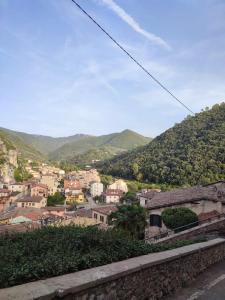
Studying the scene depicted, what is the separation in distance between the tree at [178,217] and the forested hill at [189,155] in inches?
2604

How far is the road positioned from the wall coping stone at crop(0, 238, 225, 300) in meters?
1.22

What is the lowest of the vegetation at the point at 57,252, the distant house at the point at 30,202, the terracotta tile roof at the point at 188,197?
the distant house at the point at 30,202

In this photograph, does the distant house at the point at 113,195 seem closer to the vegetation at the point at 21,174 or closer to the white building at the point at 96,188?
the white building at the point at 96,188

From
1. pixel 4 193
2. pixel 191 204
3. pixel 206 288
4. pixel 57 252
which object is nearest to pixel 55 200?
pixel 4 193

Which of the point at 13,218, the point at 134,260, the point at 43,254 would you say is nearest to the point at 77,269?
the point at 43,254

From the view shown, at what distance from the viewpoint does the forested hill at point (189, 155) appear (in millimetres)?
95562

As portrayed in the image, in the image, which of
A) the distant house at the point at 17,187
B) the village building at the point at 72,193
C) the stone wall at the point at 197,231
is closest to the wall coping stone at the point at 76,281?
the stone wall at the point at 197,231

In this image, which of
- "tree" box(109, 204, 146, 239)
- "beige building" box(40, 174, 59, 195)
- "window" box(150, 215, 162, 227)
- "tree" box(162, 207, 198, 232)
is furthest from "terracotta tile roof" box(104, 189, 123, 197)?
"tree" box(109, 204, 146, 239)

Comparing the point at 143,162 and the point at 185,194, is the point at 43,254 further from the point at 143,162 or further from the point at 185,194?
the point at 143,162

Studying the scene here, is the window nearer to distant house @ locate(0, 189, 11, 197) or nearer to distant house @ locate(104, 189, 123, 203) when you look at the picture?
distant house @ locate(104, 189, 123, 203)

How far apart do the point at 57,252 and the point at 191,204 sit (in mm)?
21393

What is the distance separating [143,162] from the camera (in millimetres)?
141500

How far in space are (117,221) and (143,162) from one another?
119497 mm

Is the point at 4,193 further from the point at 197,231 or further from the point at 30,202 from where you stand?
the point at 197,231
